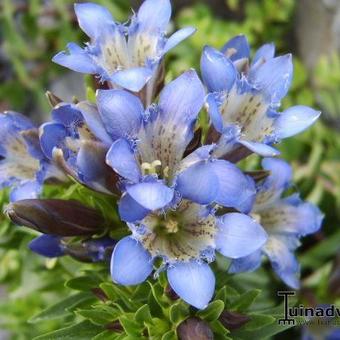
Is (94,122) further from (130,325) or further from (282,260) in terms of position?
(282,260)

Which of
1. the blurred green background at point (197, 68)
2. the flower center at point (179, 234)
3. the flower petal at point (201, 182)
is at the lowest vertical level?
the blurred green background at point (197, 68)

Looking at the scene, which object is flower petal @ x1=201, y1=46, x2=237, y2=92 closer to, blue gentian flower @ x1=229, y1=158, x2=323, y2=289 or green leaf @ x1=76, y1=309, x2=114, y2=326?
blue gentian flower @ x1=229, y1=158, x2=323, y2=289

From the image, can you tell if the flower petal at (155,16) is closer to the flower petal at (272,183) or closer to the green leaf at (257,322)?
the flower petal at (272,183)

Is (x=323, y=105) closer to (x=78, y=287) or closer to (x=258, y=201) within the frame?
(x=258, y=201)

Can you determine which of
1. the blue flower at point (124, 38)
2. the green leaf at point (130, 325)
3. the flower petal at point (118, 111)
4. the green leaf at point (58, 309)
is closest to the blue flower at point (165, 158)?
the flower petal at point (118, 111)

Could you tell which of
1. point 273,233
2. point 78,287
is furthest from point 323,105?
point 78,287
